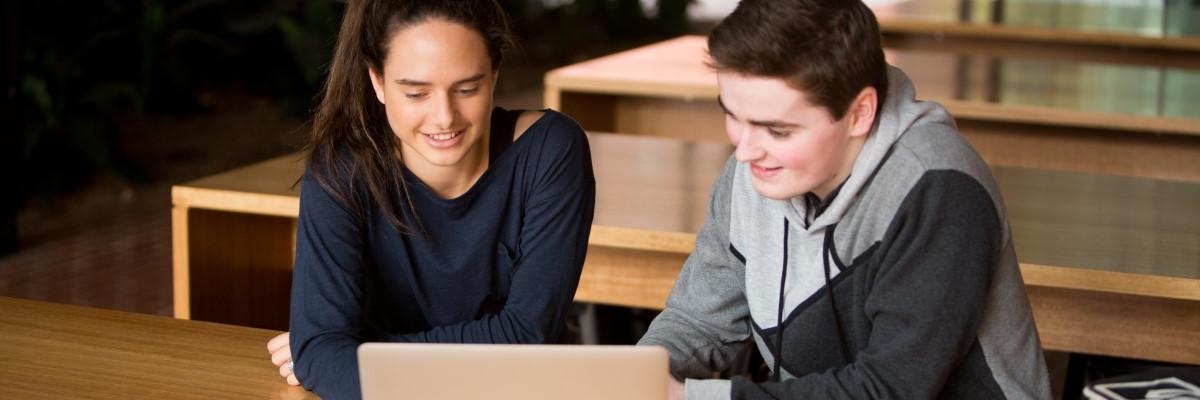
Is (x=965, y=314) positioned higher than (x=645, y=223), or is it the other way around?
(x=965, y=314)

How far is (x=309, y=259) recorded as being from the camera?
6.11 ft

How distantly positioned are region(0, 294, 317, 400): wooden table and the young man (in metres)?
0.55

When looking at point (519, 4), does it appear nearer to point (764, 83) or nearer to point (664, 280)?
point (664, 280)

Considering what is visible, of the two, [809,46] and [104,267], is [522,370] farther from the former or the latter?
[104,267]

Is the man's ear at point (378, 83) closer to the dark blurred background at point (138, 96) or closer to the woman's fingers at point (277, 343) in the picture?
the woman's fingers at point (277, 343)

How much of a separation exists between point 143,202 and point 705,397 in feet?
14.5

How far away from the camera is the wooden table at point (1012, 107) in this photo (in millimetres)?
3703

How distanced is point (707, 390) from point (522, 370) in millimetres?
339

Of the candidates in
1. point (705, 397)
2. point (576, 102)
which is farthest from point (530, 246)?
point (576, 102)

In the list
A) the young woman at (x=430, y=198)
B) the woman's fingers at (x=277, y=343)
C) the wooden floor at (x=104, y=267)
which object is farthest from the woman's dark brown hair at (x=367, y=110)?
the wooden floor at (x=104, y=267)

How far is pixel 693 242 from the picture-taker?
2.43 metres

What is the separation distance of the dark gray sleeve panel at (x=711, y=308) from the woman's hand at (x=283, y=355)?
1.44 ft

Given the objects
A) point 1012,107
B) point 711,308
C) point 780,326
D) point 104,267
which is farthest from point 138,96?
point 780,326

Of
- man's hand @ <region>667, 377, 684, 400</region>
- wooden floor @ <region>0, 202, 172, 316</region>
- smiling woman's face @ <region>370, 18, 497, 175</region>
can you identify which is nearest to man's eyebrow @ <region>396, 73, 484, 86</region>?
smiling woman's face @ <region>370, 18, 497, 175</region>
